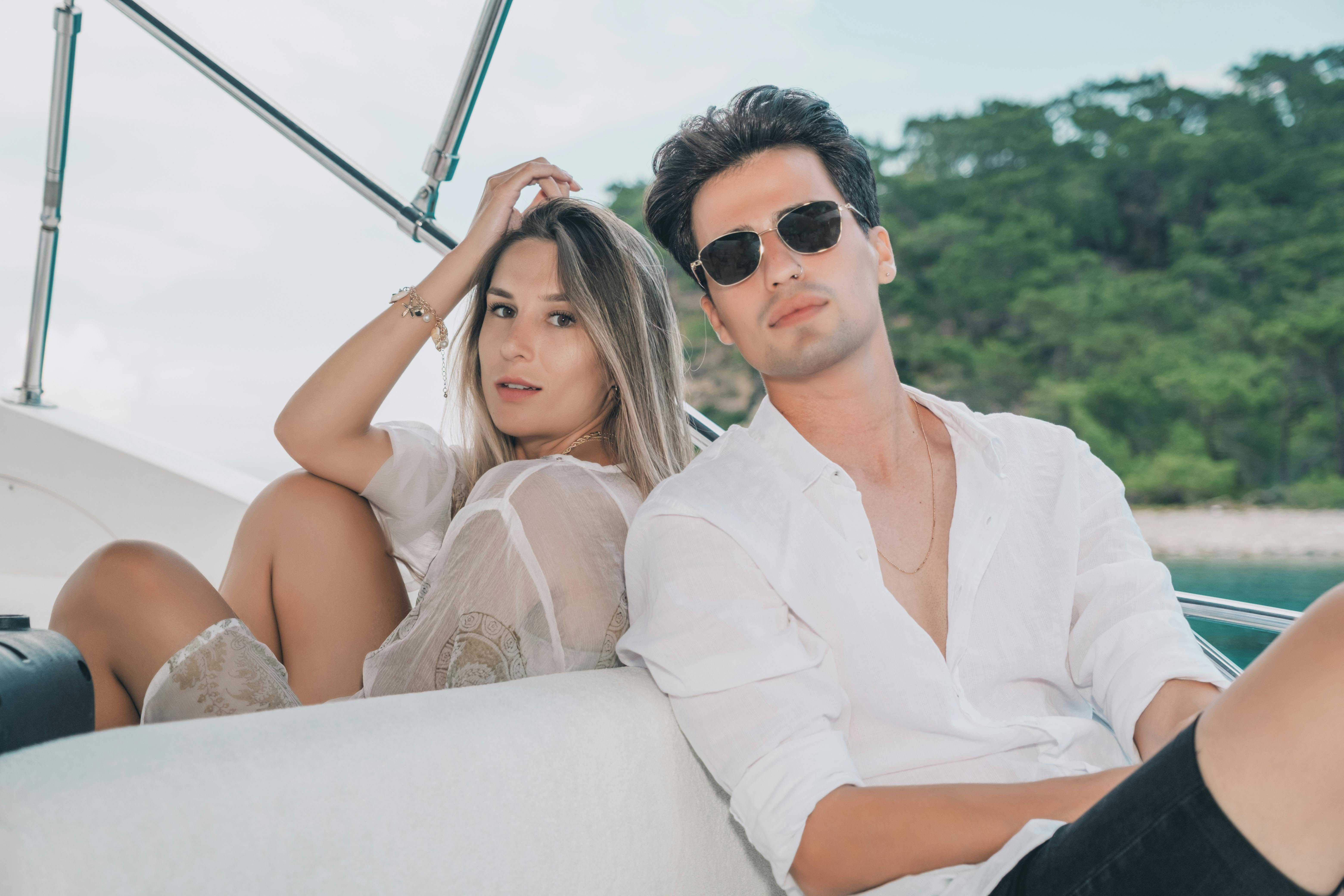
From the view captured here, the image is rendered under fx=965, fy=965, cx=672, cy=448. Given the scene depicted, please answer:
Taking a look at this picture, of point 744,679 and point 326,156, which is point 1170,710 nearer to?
point 744,679

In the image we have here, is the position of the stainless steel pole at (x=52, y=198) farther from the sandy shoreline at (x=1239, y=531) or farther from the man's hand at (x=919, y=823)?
the sandy shoreline at (x=1239, y=531)

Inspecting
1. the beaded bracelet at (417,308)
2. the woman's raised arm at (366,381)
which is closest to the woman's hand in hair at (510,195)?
the woman's raised arm at (366,381)

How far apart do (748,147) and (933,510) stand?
2.13 ft

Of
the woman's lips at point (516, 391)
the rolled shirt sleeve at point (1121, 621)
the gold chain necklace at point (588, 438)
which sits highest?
the woman's lips at point (516, 391)

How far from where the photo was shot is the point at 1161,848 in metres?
0.73

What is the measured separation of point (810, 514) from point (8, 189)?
93.7ft

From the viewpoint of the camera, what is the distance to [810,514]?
4.00 feet

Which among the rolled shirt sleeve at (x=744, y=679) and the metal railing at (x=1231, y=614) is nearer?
the rolled shirt sleeve at (x=744, y=679)

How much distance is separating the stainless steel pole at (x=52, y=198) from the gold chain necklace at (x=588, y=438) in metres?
1.94

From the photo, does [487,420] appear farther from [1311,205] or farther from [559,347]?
[1311,205]

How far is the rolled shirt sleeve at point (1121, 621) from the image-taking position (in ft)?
3.79

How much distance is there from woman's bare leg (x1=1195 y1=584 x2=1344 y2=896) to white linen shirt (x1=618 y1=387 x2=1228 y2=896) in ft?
0.76

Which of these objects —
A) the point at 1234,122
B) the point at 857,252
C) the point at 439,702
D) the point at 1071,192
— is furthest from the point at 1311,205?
the point at 439,702

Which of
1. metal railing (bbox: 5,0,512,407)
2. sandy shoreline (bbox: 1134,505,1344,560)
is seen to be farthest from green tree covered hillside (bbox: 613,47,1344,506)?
metal railing (bbox: 5,0,512,407)
